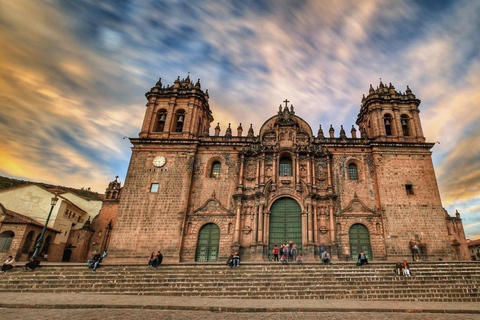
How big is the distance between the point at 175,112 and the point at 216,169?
697 cm

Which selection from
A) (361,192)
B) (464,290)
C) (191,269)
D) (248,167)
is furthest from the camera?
(248,167)

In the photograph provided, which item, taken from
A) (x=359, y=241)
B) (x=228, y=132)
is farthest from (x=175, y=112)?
(x=359, y=241)

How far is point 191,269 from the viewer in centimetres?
1437

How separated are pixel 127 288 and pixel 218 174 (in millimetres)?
11875

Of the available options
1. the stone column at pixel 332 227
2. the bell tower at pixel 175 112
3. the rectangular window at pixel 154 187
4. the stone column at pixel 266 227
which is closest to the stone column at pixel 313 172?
the stone column at pixel 332 227

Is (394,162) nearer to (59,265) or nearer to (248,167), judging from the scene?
(248,167)

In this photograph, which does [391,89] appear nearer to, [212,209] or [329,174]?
[329,174]

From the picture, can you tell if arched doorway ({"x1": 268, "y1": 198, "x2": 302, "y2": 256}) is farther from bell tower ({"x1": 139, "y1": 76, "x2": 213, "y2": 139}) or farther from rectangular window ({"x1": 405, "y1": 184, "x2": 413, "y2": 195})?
bell tower ({"x1": 139, "y1": 76, "x2": 213, "y2": 139})

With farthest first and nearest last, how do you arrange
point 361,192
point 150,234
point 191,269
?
point 361,192
point 150,234
point 191,269

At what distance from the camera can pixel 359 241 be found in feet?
65.9

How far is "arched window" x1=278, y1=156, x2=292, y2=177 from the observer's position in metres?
22.8

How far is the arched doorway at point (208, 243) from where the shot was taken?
19919 mm

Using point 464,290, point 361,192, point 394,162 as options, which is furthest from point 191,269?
point 394,162

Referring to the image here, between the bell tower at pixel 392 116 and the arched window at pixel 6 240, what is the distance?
105 ft
